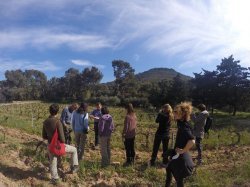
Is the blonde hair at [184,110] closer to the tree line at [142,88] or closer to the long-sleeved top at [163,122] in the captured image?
the long-sleeved top at [163,122]

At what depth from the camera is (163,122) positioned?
8875mm

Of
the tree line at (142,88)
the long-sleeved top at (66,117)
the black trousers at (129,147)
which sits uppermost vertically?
Answer: the tree line at (142,88)

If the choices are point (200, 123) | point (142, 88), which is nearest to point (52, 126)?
point (200, 123)

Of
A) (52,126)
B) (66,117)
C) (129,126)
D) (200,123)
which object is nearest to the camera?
(52,126)

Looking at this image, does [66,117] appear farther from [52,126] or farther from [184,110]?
[184,110]

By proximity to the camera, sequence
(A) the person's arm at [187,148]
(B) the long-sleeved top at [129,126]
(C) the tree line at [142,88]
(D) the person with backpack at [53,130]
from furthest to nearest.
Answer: (C) the tree line at [142,88] < (B) the long-sleeved top at [129,126] < (D) the person with backpack at [53,130] < (A) the person's arm at [187,148]

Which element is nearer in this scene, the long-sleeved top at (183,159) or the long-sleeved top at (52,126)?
the long-sleeved top at (183,159)

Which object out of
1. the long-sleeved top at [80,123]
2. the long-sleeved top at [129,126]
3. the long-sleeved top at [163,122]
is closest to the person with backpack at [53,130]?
the long-sleeved top at [80,123]

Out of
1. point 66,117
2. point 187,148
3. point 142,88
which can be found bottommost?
point 187,148

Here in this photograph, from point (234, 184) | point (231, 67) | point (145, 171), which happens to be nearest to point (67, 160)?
point (145, 171)

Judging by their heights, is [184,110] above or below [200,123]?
above

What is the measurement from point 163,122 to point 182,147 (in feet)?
9.50

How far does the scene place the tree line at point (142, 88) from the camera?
4375 centimetres

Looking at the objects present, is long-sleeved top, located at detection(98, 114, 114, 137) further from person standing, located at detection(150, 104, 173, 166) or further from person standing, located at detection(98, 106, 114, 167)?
person standing, located at detection(150, 104, 173, 166)
